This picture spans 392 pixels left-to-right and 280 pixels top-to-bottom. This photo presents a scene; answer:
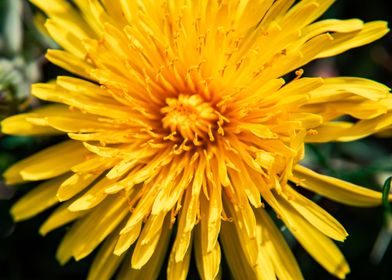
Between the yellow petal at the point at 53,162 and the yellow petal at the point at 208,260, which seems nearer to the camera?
the yellow petal at the point at 208,260

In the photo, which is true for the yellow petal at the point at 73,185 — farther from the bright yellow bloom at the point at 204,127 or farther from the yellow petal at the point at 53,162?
the yellow petal at the point at 53,162

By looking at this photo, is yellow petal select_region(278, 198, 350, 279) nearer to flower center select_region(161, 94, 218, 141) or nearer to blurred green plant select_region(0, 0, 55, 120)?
flower center select_region(161, 94, 218, 141)

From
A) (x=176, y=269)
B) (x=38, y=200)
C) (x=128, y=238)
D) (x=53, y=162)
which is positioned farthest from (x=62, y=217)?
(x=176, y=269)

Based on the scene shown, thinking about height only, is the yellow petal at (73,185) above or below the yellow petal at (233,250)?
above

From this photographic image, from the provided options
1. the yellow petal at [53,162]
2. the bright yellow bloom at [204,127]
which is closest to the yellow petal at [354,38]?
the bright yellow bloom at [204,127]

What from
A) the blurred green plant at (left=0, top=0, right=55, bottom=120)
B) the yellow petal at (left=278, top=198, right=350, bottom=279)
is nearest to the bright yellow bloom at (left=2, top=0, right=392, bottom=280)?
the yellow petal at (left=278, top=198, right=350, bottom=279)

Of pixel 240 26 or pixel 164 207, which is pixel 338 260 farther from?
pixel 240 26

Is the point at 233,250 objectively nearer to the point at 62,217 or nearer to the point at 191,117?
the point at 191,117
